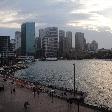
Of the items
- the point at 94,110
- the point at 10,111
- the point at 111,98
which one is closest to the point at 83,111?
the point at 94,110

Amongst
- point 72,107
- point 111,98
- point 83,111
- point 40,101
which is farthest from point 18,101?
point 111,98

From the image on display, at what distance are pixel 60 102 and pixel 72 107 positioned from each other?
5.07 m

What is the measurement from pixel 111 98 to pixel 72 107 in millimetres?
30862

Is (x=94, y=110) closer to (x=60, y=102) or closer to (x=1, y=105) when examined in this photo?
(x=60, y=102)

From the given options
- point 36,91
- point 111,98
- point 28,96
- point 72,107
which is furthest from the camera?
point 111,98

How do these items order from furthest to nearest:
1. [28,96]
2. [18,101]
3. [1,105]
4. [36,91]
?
1. [36,91]
2. [28,96]
3. [18,101]
4. [1,105]

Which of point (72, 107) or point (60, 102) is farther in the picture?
point (60, 102)

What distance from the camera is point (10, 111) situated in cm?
4659

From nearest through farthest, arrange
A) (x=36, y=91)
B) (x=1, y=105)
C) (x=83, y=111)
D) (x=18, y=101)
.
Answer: (x=83, y=111) → (x=1, y=105) → (x=18, y=101) → (x=36, y=91)

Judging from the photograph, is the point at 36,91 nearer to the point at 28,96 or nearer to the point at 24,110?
the point at 28,96

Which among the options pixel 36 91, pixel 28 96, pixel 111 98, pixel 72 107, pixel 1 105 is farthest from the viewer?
pixel 111 98

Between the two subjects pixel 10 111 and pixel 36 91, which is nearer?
pixel 10 111

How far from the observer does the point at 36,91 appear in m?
66.6

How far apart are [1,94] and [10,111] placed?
696 inches
